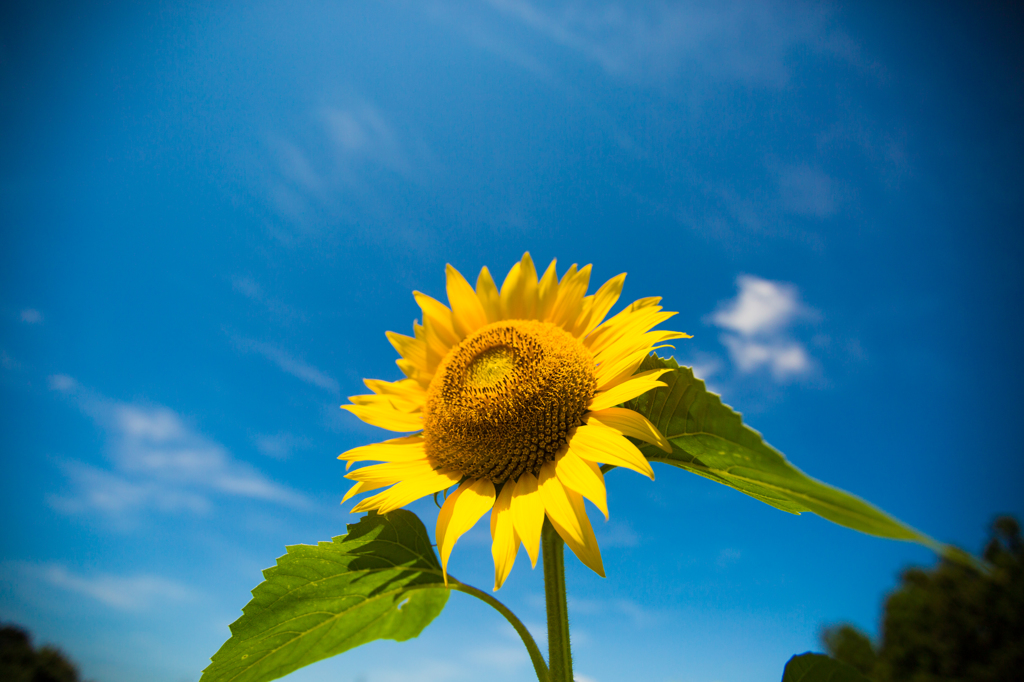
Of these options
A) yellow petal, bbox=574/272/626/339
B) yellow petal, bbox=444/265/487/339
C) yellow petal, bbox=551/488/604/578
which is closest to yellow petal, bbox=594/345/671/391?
yellow petal, bbox=574/272/626/339

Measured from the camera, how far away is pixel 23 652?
536 inches

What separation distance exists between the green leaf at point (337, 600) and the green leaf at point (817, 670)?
1333 mm

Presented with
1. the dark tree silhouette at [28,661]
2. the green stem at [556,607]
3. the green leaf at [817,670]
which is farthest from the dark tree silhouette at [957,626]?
the dark tree silhouette at [28,661]

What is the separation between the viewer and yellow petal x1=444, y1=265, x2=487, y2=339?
260 centimetres

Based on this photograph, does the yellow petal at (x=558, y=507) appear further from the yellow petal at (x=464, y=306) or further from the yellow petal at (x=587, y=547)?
the yellow petal at (x=464, y=306)

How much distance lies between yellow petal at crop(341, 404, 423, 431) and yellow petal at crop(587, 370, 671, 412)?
876 millimetres

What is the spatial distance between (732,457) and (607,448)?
1.33ft

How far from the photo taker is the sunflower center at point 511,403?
2.15 m

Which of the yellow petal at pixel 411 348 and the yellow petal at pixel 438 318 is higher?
the yellow petal at pixel 438 318

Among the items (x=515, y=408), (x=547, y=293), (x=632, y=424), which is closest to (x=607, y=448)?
(x=632, y=424)

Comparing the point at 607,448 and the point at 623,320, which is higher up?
the point at 623,320

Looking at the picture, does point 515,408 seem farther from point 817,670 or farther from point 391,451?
point 817,670

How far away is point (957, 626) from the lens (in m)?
22.8

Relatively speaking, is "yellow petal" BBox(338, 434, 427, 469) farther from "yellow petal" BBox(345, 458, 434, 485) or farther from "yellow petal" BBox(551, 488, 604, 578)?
"yellow petal" BBox(551, 488, 604, 578)
